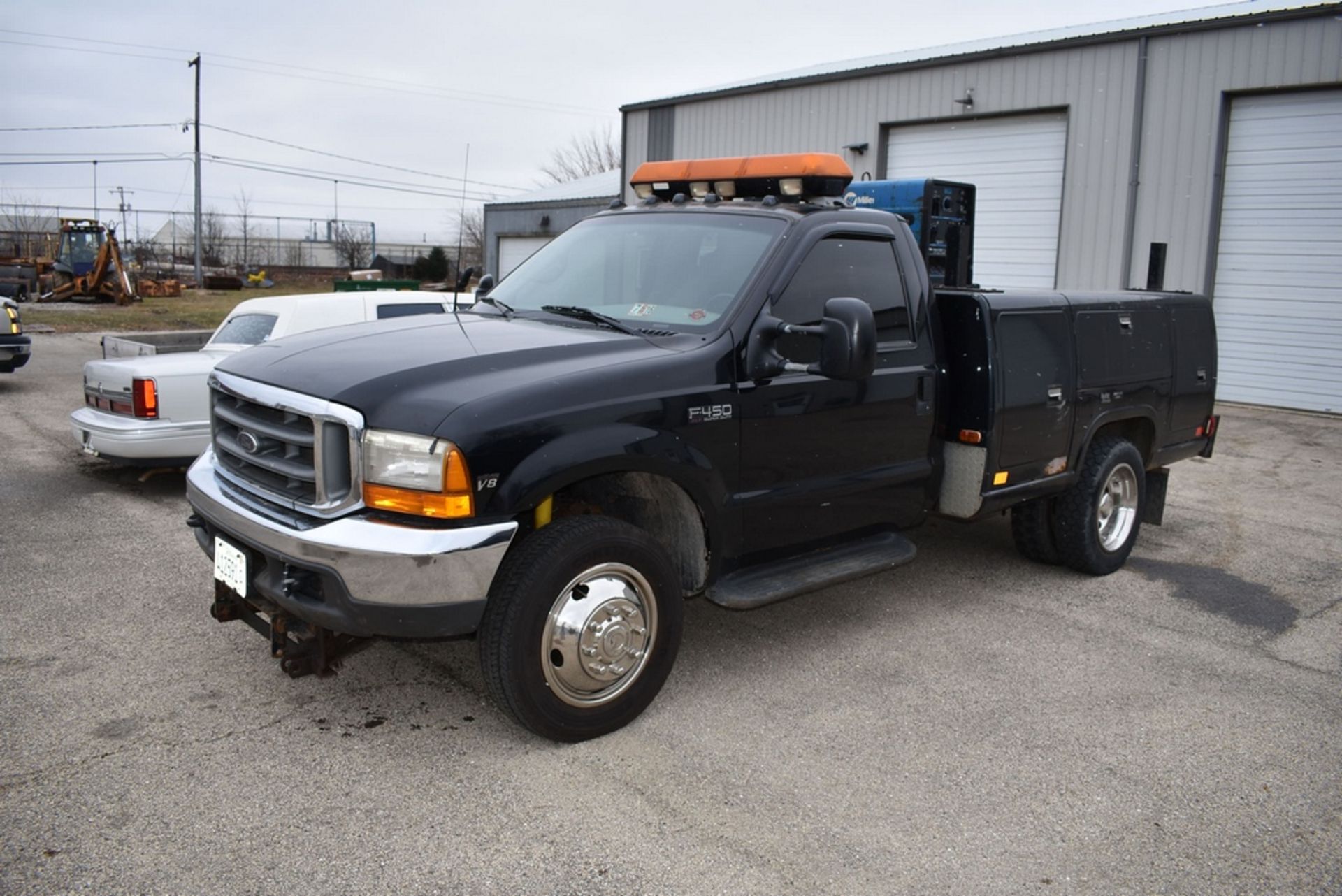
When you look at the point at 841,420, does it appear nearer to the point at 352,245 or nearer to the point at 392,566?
the point at 392,566

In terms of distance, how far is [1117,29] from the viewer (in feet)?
48.6

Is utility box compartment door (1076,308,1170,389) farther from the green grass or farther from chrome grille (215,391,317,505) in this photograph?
the green grass

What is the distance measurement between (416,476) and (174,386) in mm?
4997

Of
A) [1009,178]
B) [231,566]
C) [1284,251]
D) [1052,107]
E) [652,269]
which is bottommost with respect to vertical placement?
[231,566]

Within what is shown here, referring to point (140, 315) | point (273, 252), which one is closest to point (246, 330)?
point (140, 315)

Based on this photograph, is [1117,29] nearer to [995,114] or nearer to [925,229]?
[995,114]

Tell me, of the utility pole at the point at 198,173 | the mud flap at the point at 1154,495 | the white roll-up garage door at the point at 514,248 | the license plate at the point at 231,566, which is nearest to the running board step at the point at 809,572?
the license plate at the point at 231,566

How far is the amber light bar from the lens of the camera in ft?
16.3

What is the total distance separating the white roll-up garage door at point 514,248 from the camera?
2950 cm

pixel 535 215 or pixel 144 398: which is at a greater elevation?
pixel 535 215

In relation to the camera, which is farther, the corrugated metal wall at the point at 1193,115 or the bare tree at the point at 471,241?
the bare tree at the point at 471,241

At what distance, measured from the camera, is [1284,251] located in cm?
1377

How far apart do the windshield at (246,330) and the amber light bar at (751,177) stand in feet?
12.8

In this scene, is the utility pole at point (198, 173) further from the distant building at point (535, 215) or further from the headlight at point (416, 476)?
the headlight at point (416, 476)
